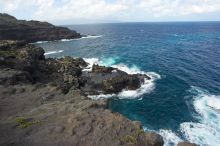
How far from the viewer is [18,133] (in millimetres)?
24203

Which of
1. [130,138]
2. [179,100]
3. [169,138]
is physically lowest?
[179,100]

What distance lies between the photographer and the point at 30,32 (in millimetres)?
142125

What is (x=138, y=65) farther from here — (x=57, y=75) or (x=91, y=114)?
(x=91, y=114)

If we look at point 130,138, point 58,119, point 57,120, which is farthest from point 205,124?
point 57,120

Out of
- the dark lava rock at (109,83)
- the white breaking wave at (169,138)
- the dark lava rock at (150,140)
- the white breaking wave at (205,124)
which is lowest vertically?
the white breaking wave at (205,124)

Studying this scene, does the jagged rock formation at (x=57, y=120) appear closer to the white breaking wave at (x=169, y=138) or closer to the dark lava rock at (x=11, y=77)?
the dark lava rock at (x=11, y=77)

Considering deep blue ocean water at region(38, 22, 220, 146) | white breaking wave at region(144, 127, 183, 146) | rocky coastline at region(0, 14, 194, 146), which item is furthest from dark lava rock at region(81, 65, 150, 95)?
white breaking wave at region(144, 127, 183, 146)

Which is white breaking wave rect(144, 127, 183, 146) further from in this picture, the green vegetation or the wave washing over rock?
the green vegetation

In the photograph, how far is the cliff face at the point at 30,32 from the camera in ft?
427

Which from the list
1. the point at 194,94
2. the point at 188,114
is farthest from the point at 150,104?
the point at 194,94

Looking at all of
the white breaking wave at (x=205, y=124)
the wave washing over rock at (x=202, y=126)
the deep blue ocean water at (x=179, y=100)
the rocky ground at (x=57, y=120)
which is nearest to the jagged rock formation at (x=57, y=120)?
the rocky ground at (x=57, y=120)

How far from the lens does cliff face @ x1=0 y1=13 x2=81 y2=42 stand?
427ft

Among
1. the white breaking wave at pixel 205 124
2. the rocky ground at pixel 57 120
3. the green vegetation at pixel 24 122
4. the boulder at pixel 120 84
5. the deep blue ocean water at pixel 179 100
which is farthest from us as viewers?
the boulder at pixel 120 84

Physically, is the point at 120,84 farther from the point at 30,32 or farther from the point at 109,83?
the point at 30,32
